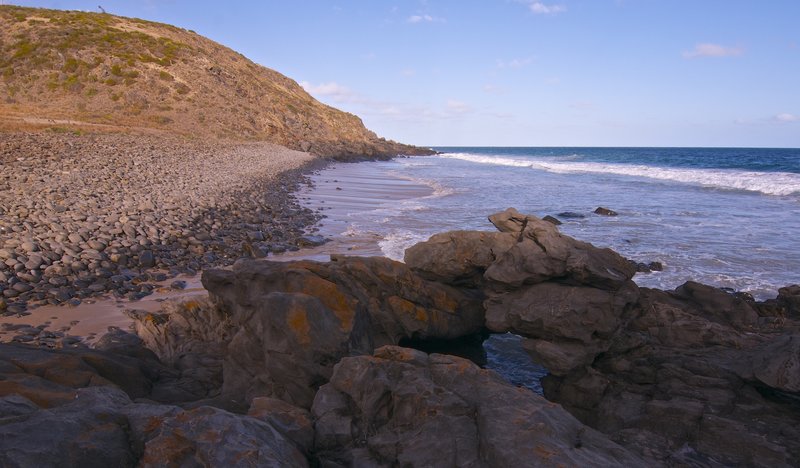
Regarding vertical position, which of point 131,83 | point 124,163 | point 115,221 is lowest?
point 115,221

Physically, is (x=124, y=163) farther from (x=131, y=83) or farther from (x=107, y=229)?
(x=131, y=83)

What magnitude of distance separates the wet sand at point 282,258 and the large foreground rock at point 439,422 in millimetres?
4969

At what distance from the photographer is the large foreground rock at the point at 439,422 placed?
11.7 feet

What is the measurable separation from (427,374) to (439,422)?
695 mm

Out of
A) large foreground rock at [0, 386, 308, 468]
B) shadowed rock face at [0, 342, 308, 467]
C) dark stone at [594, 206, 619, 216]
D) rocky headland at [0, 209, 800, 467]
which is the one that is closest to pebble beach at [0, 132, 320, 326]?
rocky headland at [0, 209, 800, 467]

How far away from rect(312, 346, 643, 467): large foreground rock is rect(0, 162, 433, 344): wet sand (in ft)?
16.3

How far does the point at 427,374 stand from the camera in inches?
182

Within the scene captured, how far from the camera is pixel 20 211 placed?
36.8 feet

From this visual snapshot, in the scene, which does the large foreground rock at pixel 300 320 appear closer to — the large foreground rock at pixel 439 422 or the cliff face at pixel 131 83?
the large foreground rock at pixel 439 422

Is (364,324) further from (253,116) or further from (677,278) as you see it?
(253,116)

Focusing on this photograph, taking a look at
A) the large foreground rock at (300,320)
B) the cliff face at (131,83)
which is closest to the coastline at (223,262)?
the large foreground rock at (300,320)


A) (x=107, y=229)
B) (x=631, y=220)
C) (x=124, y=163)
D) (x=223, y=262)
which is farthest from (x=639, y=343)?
(x=124, y=163)

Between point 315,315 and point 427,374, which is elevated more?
point 315,315

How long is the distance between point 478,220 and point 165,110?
116 feet
